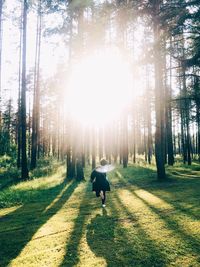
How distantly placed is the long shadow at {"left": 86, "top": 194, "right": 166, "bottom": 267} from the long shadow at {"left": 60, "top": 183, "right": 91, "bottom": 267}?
10.6 inches

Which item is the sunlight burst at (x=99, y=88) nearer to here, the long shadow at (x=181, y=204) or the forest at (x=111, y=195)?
the forest at (x=111, y=195)

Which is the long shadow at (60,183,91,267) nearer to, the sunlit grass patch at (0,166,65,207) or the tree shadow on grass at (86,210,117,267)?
the tree shadow on grass at (86,210,117,267)

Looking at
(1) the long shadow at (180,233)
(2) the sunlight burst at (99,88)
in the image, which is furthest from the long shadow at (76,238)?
(2) the sunlight burst at (99,88)

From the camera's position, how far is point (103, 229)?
8.46 m

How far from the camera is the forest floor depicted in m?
A: 6.45

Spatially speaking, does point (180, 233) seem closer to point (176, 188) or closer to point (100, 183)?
point (100, 183)

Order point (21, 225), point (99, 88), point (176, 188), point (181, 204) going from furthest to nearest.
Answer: point (99, 88), point (176, 188), point (181, 204), point (21, 225)

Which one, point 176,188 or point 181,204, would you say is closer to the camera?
point 181,204

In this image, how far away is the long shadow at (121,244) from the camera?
617 centimetres

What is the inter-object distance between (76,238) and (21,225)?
8.10 ft

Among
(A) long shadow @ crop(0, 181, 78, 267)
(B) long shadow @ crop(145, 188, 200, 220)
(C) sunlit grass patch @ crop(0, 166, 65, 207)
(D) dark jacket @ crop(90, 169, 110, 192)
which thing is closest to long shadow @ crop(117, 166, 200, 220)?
(B) long shadow @ crop(145, 188, 200, 220)

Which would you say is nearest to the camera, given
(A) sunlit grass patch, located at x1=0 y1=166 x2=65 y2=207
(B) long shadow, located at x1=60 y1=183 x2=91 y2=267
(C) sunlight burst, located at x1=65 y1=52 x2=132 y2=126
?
(B) long shadow, located at x1=60 y1=183 x2=91 y2=267

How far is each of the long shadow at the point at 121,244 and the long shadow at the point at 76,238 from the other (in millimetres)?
268

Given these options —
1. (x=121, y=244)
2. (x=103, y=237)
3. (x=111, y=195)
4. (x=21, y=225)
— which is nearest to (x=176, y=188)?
(x=111, y=195)
